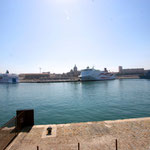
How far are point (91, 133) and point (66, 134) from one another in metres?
1.51

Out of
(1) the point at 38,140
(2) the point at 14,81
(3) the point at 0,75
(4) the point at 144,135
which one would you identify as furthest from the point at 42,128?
(3) the point at 0,75

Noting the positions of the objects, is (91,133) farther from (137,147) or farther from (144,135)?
(144,135)

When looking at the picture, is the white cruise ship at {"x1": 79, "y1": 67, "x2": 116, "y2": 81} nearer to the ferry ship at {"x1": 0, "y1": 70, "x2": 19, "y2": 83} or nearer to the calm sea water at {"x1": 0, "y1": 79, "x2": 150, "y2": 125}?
the calm sea water at {"x1": 0, "y1": 79, "x2": 150, "y2": 125}

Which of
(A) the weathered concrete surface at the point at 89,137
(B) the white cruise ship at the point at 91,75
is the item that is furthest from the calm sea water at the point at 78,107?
(B) the white cruise ship at the point at 91,75

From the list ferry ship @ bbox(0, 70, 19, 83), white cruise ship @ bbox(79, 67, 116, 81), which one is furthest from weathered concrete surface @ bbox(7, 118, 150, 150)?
ferry ship @ bbox(0, 70, 19, 83)

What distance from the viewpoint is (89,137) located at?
5660mm

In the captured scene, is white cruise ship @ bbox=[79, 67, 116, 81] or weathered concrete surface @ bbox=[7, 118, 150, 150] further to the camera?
white cruise ship @ bbox=[79, 67, 116, 81]

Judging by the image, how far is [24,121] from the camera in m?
7.18

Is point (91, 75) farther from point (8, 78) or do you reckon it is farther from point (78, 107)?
point (8, 78)

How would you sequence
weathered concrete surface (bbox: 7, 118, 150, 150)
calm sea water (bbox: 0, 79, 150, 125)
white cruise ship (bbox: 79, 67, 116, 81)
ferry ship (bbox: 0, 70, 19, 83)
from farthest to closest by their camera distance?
Result: ferry ship (bbox: 0, 70, 19, 83) < white cruise ship (bbox: 79, 67, 116, 81) < calm sea water (bbox: 0, 79, 150, 125) < weathered concrete surface (bbox: 7, 118, 150, 150)

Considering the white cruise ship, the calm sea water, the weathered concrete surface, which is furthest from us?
the white cruise ship

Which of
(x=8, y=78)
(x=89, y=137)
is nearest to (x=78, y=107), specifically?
(x=89, y=137)

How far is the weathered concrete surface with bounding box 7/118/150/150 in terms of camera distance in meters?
4.88

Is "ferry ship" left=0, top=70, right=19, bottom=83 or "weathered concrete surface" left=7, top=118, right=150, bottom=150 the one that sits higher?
"ferry ship" left=0, top=70, right=19, bottom=83
